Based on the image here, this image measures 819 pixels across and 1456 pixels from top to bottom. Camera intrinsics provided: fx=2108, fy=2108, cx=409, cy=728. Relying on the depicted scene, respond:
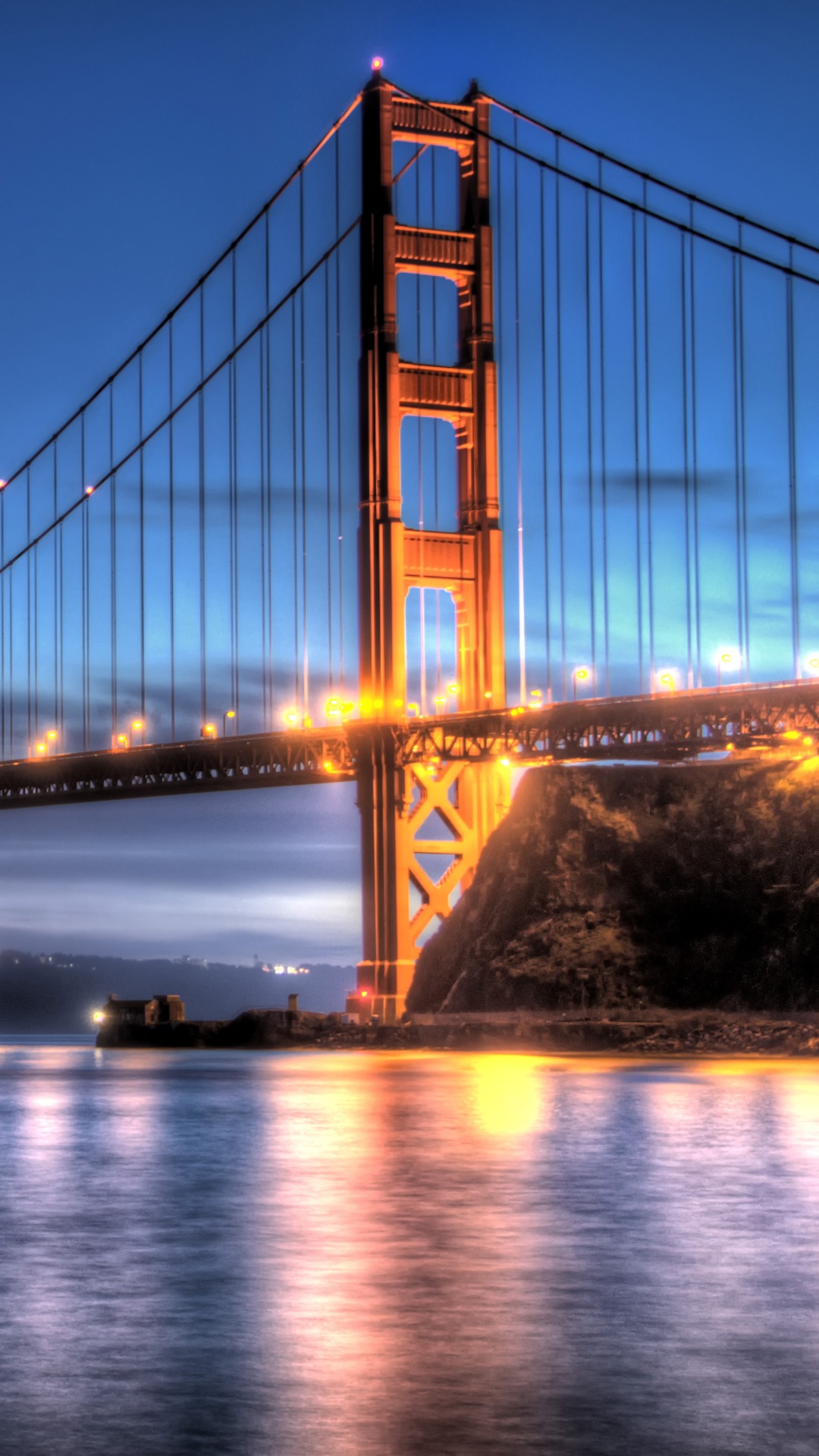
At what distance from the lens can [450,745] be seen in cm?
8925

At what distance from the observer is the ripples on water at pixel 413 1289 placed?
32.6 ft

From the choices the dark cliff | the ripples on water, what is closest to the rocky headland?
the dark cliff

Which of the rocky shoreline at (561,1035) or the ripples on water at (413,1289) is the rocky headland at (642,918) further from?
the ripples on water at (413,1289)

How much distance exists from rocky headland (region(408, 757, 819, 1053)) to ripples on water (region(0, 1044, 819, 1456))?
40.4 m

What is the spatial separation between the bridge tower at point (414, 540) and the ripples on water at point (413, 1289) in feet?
181

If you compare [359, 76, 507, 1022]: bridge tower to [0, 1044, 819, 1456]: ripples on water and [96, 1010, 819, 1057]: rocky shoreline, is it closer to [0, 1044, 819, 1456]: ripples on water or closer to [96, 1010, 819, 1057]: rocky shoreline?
[96, 1010, 819, 1057]: rocky shoreline

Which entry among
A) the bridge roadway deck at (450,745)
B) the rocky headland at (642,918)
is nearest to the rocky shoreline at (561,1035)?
the rocky headland at (642,918)

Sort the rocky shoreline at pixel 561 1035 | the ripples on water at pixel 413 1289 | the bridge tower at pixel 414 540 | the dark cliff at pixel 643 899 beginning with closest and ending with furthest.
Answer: the ripples on water at pixel 413 1289 < the rocky shoreline at pixel 561 1035 < the dark cliff at pixel 643 899 < the bridge tower at pixel 414 540

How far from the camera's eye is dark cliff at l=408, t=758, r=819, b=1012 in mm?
75438

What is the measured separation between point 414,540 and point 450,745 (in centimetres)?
899

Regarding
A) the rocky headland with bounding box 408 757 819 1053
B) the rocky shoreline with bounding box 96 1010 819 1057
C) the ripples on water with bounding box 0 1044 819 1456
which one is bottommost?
the rocky shoreline with bounding box 96 1010 819 1057

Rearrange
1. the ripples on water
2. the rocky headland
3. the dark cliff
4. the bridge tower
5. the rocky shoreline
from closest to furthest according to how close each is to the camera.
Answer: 1. the ripples on water
2. the rocky shoreline
3. the rocky headland
4. the dark cliff
5. the bridge tower

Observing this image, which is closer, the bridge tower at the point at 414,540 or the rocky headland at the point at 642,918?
the rocky headland at the point at 642,918

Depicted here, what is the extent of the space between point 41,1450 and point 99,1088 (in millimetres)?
43204
